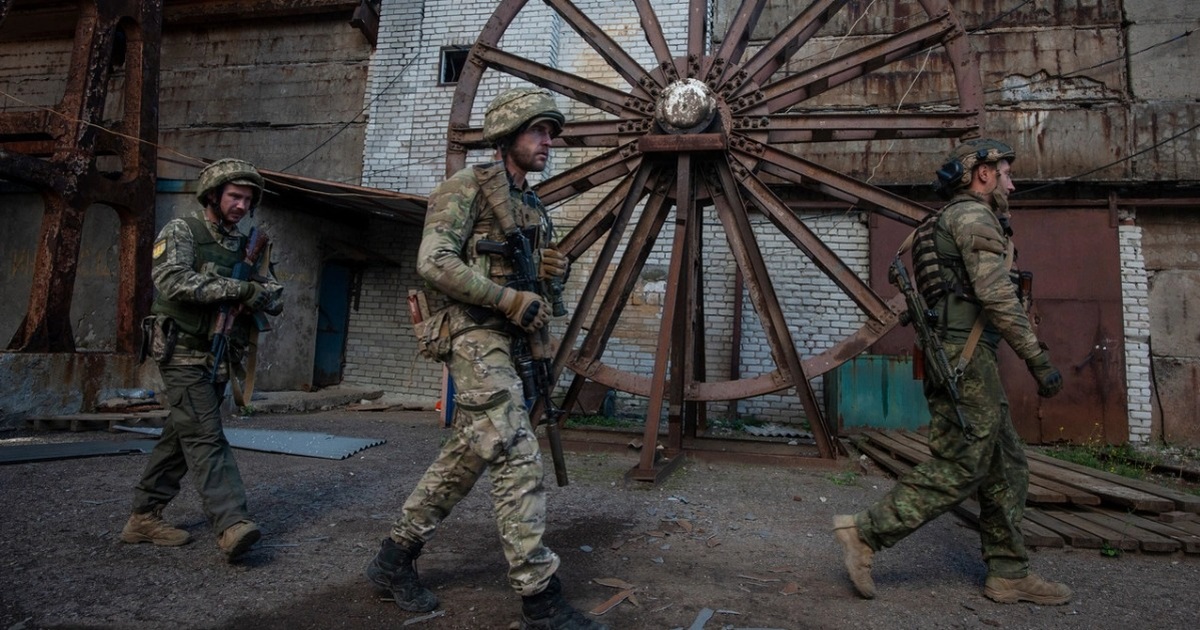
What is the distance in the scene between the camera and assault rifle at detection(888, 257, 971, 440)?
8.85 feet

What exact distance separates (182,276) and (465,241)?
1403mm

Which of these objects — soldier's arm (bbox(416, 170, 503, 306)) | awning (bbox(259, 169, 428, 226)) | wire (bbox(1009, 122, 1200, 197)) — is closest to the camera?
soldier's arm (bbox(416, 170, 503, 306))

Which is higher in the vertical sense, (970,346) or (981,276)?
(981,276)

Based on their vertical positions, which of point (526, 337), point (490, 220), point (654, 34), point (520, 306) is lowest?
point (526, 337)

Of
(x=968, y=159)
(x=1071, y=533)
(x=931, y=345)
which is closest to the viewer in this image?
(x=931, y=345)

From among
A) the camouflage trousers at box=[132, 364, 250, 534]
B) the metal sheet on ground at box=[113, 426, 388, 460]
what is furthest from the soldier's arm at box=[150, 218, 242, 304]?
the metal sheet on ground at box=[113, 426, 388, 460]

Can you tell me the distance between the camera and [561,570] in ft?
9.09

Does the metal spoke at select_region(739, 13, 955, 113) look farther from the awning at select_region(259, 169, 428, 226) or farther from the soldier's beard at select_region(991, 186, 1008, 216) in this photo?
the awning at select_region(259, 169, 428, 226)

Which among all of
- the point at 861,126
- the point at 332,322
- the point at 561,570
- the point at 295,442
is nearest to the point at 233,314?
the point at 561,570

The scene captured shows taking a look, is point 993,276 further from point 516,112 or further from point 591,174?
point 591,174

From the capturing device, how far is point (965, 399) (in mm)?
2674

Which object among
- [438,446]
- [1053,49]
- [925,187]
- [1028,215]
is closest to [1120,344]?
[1028,215]

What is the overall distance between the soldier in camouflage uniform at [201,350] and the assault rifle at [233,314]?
0.02m

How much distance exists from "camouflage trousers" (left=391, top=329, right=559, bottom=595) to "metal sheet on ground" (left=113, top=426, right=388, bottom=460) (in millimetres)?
3098
